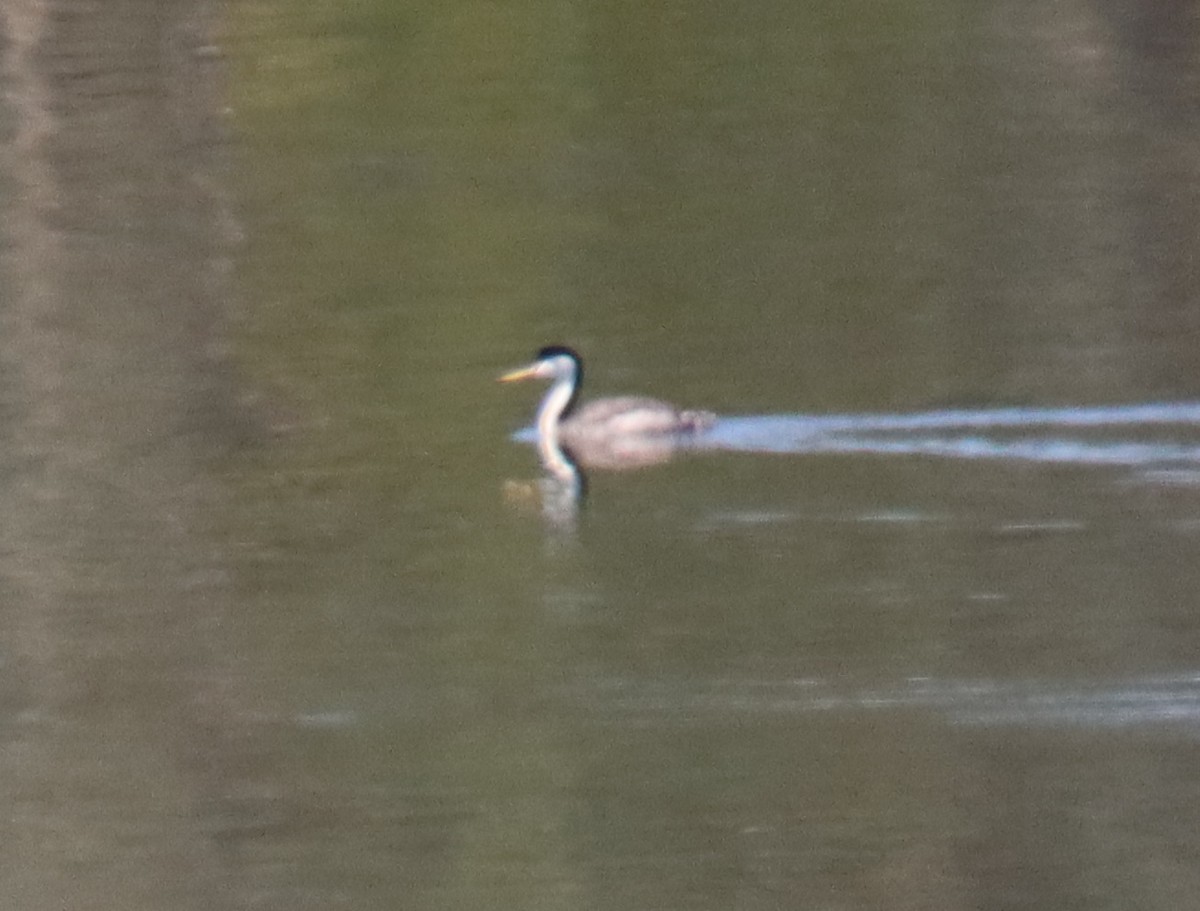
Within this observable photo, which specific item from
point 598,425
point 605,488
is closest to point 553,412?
point 598,425

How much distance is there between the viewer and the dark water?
8.43m

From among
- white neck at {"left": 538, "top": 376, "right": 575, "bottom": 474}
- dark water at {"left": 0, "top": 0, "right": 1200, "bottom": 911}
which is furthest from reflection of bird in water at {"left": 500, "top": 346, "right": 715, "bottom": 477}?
dark water at {"left": 0, "top": 0, "right": 1200, "bottom": 911}

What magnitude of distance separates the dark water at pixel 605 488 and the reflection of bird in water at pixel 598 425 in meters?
0.20

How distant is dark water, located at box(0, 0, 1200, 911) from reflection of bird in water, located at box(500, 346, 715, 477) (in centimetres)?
20

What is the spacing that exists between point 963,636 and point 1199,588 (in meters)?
0.96

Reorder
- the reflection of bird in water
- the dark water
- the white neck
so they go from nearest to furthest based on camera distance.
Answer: the dark water, the reflection of bird in water, the white neck

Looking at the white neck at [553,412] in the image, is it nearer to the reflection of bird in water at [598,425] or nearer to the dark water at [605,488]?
the reflection of bird in water at [598,425]

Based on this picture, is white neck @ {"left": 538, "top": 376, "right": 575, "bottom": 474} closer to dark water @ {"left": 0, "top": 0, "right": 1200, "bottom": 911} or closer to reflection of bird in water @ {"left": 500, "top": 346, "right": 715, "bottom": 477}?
reflection of bird in water @ {"left": 500, "top": 346, "right": 715, "bottom": 477}

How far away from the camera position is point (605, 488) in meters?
12.7

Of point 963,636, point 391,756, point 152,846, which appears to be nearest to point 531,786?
point 391,756

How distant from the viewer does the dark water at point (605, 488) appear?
27.7 feet

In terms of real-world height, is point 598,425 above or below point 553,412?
above

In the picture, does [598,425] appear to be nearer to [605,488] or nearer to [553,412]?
[553,412]

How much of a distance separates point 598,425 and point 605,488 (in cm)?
74
